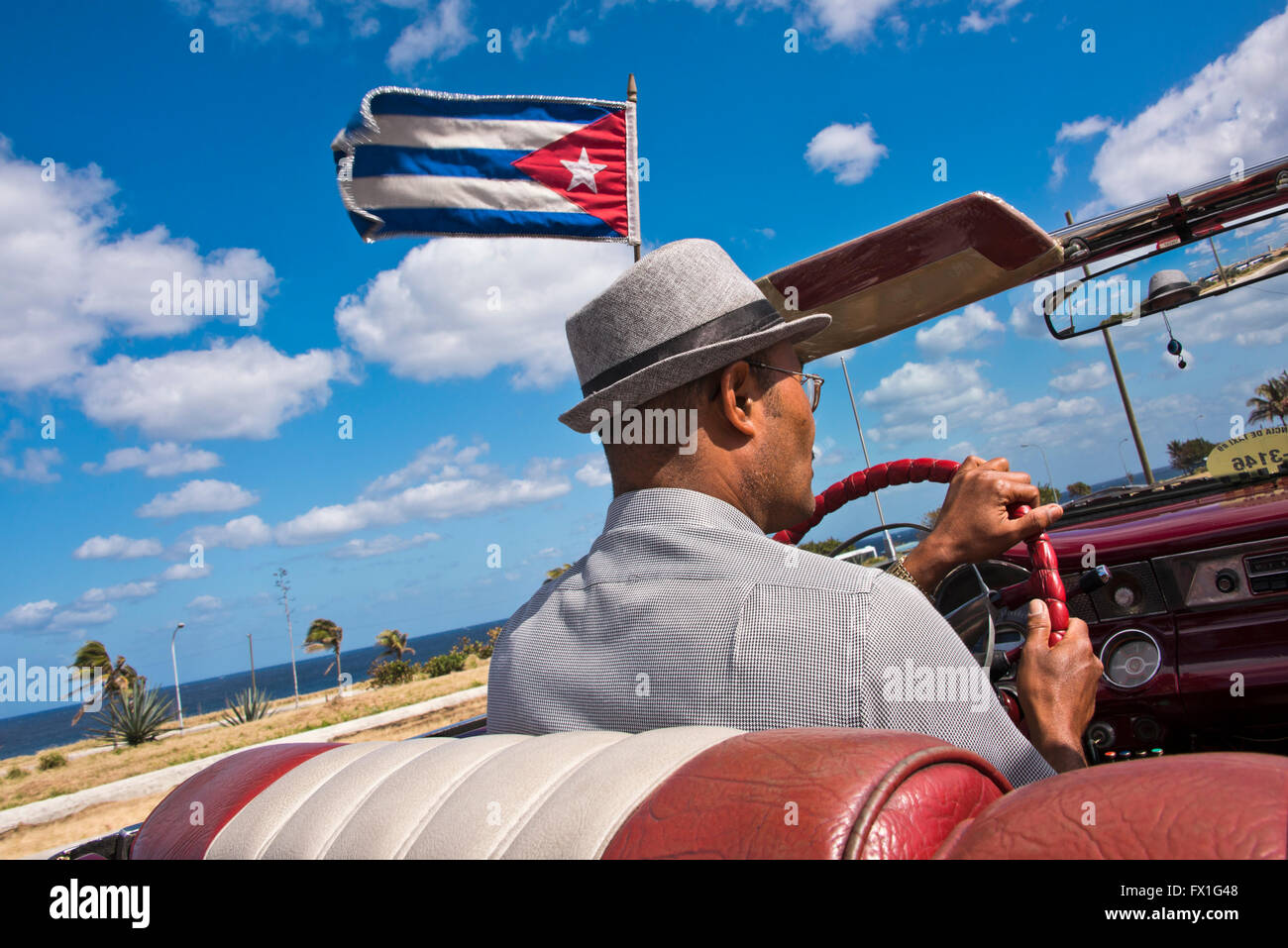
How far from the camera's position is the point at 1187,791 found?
558 millimetres

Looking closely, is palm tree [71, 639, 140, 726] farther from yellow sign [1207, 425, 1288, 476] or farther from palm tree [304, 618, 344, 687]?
yellow sign [1207, 425, 1288, 476]

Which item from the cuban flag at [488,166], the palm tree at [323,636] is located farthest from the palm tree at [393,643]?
the cuban flag at [488,166]

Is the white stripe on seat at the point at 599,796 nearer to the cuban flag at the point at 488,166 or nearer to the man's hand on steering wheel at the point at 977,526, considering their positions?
the man's hand on steering wheel at the point at 977,526

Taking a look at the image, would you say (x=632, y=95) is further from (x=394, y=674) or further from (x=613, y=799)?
(x=394, y=674)

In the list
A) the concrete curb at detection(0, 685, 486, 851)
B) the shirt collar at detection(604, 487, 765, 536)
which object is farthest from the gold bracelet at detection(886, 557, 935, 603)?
the concrete curb at detection(0, 685, 486, 851)

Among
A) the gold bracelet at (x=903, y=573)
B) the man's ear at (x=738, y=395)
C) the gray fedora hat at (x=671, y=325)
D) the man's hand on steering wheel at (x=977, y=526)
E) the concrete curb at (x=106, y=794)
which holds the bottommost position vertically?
the concrete curb at (x=106, y=794)

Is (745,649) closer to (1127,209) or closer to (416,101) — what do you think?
(1127,209)

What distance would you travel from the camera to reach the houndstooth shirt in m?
1.20

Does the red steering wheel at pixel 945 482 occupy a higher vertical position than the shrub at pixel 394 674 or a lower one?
higher

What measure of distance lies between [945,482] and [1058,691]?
2.43ft

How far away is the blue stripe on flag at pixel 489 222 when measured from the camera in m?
5.14

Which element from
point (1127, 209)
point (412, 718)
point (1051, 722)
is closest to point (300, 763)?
point (1051, 722)

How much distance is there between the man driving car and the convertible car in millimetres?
162

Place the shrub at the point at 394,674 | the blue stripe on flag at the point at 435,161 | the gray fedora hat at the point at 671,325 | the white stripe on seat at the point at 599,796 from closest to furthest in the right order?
the white stripe on seat at the point at 599,796
the gray fedora hat at the point at 671,325
the blue stripe on flag at the point at 435,161
the shrub at the point at 394,674
